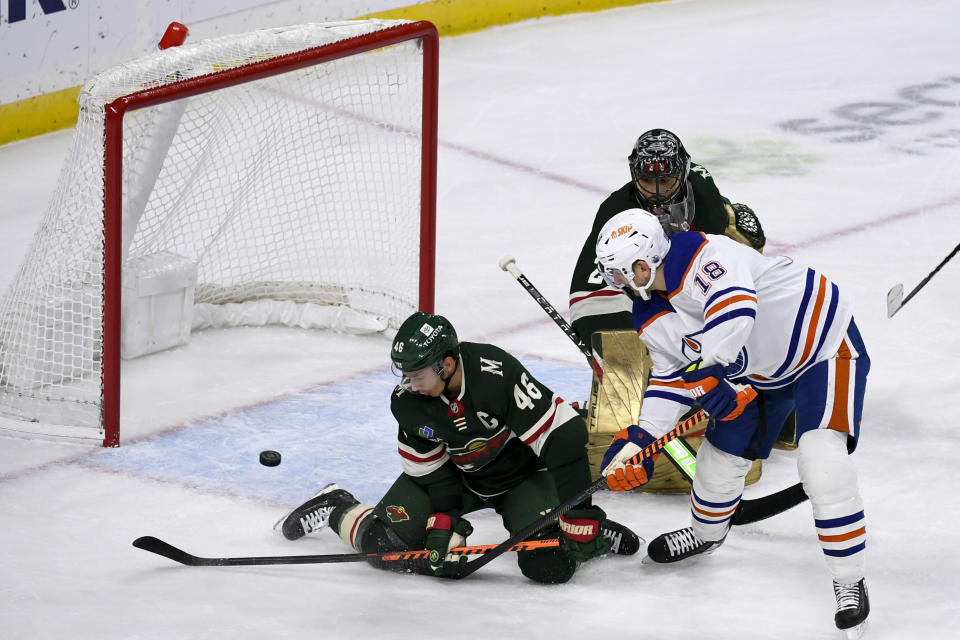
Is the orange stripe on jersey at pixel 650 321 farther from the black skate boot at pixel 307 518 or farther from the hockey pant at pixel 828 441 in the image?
the black skate boot at pixel 307 518

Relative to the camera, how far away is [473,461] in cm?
352

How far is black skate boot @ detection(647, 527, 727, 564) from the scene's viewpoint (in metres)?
3.56

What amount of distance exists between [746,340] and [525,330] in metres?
2.01

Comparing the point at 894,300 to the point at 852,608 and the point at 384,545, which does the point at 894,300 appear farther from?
the point at 384,545

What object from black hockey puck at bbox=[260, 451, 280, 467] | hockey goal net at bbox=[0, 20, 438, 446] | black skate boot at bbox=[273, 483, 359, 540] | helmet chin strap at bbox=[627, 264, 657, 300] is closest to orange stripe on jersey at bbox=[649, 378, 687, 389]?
helmet chin strap at bbox=[627, 264, 657, 300]

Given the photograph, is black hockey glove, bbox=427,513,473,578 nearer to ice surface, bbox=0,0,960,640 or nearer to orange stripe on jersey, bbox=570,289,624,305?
ice surface, bbox=0,0,960,640

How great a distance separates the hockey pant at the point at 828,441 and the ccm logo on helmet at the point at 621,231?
514 millimetres

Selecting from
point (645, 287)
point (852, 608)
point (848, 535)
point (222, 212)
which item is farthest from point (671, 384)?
point (222, 212)

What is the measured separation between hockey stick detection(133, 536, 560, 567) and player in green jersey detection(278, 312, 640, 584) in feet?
0.08

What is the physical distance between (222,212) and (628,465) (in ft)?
7.27

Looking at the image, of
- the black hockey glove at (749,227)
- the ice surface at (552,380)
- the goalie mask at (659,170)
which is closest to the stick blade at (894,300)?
the ice surface at (552,380)

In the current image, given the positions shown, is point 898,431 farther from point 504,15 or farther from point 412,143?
point 504,15

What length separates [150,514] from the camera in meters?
3.87

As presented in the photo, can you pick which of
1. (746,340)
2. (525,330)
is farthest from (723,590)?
(525,330)
